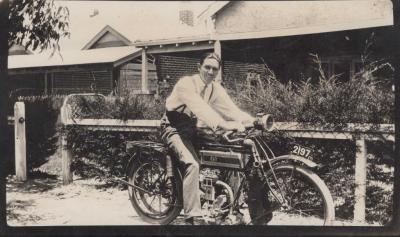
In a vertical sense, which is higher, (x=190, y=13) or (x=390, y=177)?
(x=190, y=13)

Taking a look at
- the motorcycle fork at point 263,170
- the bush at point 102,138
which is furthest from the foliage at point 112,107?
the motorcycle fork at point 263,170

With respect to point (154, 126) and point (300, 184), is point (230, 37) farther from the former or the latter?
point (300, 184)

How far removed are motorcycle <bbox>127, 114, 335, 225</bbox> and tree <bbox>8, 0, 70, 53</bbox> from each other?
1.98m

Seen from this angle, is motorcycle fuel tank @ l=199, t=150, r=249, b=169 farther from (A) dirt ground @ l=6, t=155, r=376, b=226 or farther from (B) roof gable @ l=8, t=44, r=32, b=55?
(B) roof gable @ l=8, t=44, r=32, b=55

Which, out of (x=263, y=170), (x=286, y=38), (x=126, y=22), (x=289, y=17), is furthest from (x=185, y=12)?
(x=286, y=38)

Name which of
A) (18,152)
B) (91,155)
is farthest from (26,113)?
(91,155)

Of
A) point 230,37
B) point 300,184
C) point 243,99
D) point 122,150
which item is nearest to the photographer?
point 300,184

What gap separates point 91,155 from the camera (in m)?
5.39

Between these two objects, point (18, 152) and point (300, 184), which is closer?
point (300, 184)

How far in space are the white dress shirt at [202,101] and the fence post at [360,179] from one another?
1169 mm

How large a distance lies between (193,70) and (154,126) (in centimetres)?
100

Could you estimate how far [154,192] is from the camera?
14.4 feet

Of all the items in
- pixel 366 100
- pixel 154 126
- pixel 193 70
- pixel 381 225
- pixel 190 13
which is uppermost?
pixel 190 13

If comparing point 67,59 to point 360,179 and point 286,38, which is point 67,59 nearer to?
point 360,179
